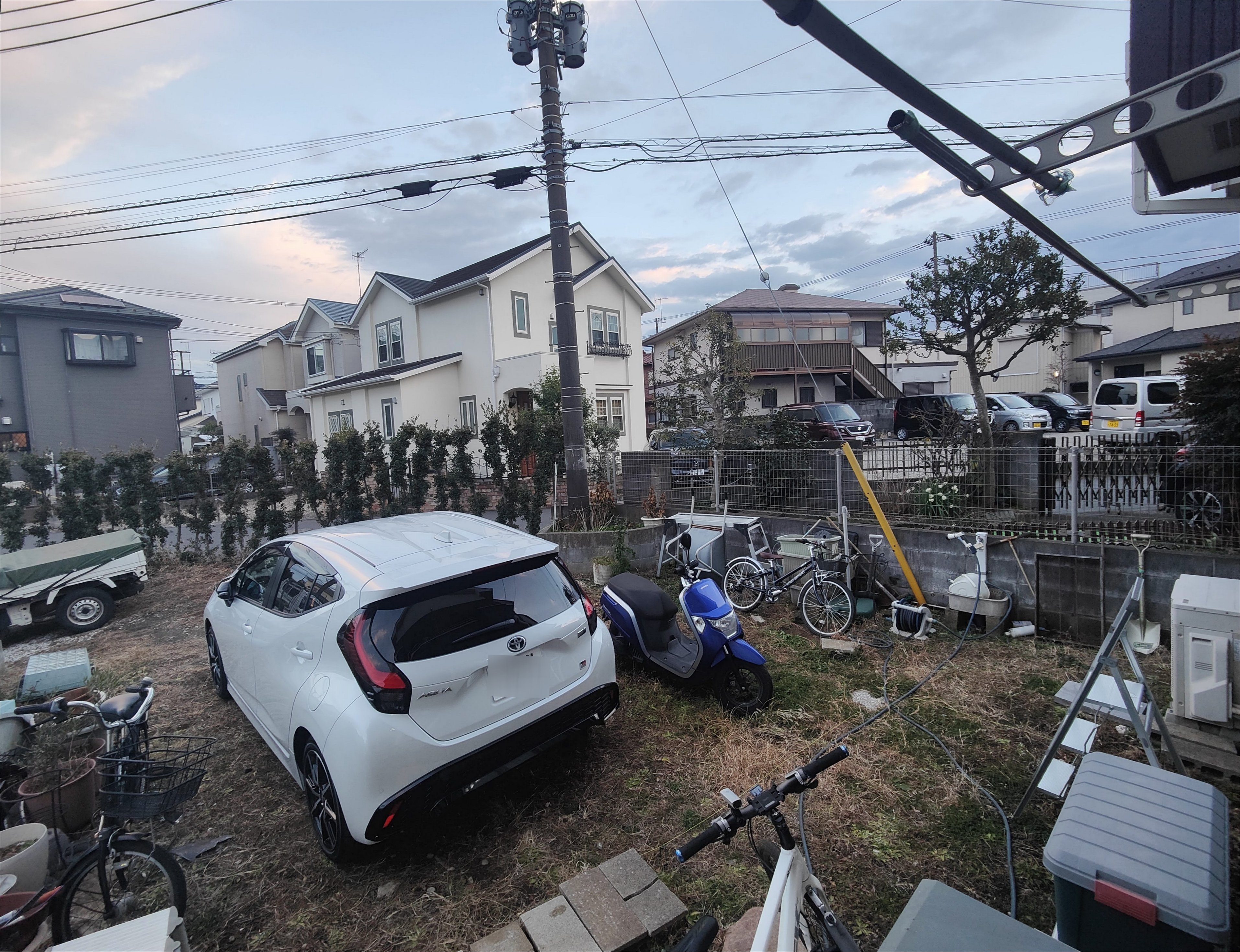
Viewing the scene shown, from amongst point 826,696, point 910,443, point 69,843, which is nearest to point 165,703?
point 69,843

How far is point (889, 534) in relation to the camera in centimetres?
605

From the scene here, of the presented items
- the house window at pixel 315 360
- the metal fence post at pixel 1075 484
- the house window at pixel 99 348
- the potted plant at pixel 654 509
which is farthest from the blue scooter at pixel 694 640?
the house window at pixel 99 348

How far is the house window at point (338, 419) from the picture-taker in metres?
19.6

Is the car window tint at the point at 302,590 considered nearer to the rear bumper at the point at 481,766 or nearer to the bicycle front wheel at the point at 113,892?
the rear bumper at the point at 481,766

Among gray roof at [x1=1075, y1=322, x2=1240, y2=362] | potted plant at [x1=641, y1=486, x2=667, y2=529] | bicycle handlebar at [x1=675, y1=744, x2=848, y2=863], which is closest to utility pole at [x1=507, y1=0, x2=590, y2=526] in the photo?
potted plant at [x1=641, y1=486, x2=667, y2=529]

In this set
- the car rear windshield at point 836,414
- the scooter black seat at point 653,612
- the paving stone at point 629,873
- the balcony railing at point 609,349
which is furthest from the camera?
the balcony railing at point 609,349

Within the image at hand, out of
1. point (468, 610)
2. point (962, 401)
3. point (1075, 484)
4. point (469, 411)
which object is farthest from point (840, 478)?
point (469, 411)

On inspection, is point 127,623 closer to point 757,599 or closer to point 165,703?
point 165,703

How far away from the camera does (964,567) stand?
573cm

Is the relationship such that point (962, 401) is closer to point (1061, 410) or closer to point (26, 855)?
point (1061, 410)

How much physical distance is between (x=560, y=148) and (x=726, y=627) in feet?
20.2

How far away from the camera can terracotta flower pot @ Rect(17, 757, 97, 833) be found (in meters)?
3.01

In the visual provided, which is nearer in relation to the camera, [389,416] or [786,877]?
[786,877]

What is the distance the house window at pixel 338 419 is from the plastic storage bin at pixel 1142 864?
20084 mm
